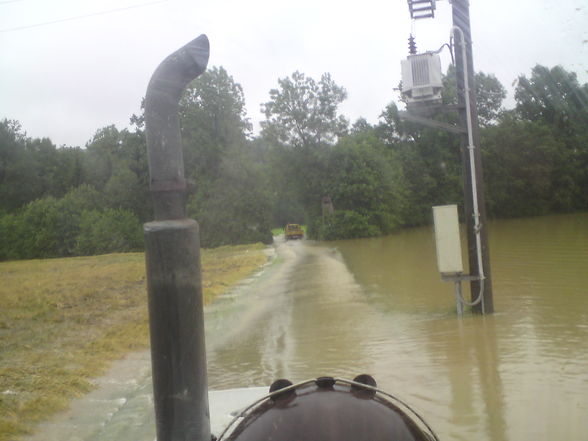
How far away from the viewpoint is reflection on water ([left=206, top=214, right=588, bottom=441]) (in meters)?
5.40

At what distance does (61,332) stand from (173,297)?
977cm

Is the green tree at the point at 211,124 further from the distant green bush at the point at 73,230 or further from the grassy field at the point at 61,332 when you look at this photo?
the grassy field at the point at 61,332

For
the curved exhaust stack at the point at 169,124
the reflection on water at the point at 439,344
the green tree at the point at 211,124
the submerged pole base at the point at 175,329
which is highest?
the green tree at the point at 211,124

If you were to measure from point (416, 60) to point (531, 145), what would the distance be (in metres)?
41.6

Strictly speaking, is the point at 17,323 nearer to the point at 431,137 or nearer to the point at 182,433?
the point at 182,433

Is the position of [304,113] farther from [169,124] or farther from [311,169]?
[169,124]

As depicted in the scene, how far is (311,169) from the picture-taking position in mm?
49781

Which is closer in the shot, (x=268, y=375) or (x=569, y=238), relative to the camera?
(x=268, y=375)

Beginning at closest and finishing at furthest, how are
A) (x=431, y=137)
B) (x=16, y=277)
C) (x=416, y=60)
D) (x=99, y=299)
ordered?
(x=416, y=60)
(x=99, y=299)
(x=16, y=277)
(x=431, y=137)

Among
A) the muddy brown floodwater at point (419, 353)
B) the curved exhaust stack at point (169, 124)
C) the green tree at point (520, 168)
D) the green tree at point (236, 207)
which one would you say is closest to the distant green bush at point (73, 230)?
the green tree at point (236, 207)

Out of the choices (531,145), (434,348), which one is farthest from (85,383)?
(531,145)

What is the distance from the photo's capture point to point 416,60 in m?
9.40

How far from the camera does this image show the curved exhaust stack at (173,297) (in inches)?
95.6

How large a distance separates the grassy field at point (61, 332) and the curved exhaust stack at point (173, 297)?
144 inches
